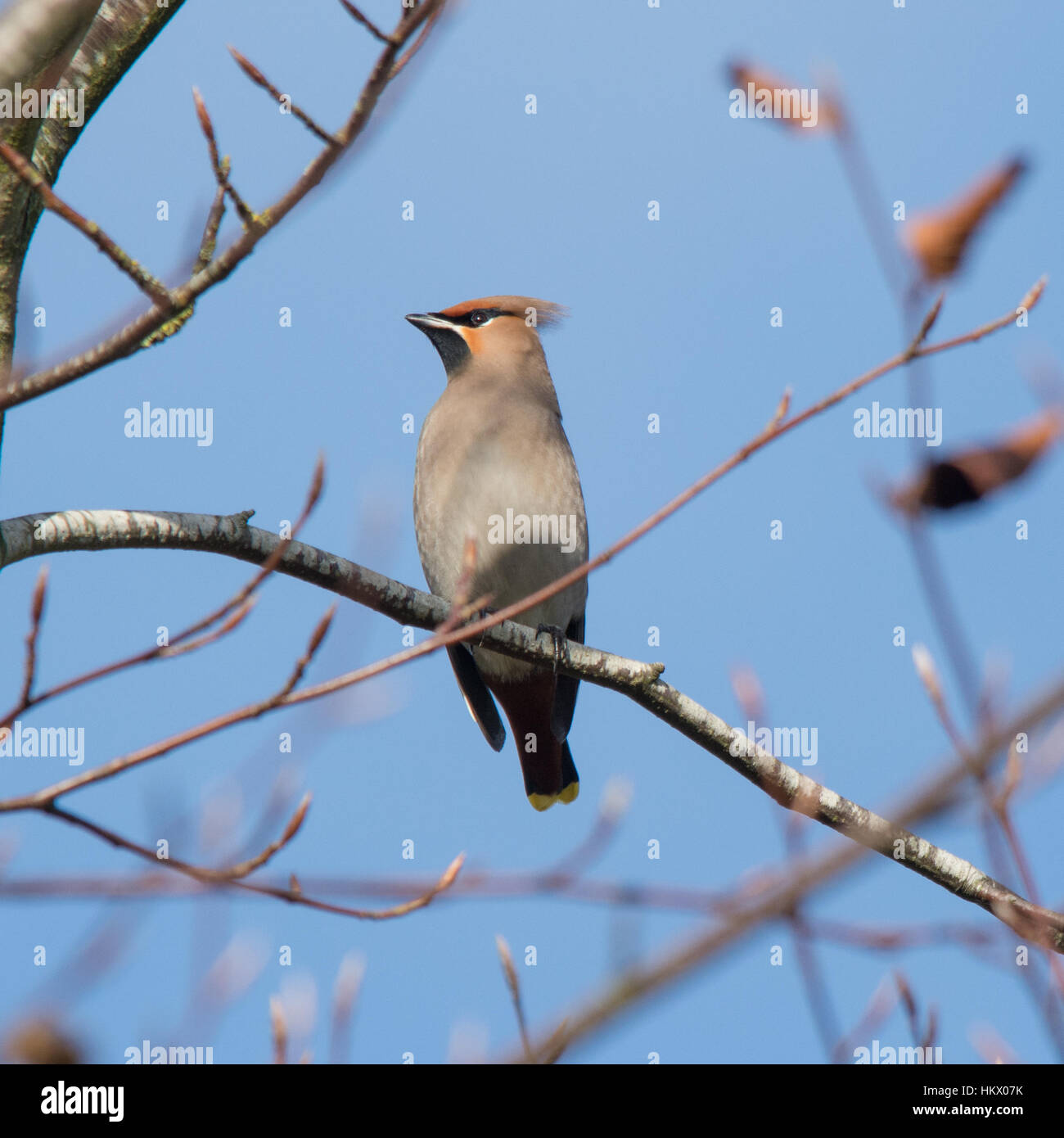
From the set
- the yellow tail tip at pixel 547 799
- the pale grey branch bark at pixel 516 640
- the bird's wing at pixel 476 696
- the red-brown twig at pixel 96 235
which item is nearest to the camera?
the red-brown twig at pixel 96 235

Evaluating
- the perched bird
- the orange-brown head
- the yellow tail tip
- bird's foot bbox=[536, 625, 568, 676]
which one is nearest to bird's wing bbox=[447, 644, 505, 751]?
the perched bird

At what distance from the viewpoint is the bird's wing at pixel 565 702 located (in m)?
5.31

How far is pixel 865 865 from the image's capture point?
66 centimetres

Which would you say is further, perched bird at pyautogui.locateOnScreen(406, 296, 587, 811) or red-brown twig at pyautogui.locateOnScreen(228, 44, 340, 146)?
perched bird at pyautogui.locateOnScreen(406, 296, 587, 811)

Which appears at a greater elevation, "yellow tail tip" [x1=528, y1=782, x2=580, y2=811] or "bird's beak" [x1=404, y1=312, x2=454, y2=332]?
"bird's beak" [x1=404, y1=312, x2=454, y2=332]

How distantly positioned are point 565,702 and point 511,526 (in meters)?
0.82

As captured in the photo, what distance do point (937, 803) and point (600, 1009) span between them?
20 cm

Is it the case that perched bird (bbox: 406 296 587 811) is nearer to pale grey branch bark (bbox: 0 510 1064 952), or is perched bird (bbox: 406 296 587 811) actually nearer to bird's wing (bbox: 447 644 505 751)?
bird's wing (bbox: 447 644 505 751)

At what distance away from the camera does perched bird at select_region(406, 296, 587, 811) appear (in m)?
4.98

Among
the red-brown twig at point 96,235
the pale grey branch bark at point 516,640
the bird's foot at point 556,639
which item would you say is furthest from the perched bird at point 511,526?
the red-brown twig at point 96,235

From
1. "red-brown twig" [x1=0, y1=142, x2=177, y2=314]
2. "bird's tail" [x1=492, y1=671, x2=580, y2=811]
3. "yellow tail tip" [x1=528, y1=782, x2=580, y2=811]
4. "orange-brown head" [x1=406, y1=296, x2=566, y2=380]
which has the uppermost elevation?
"orange-brown head" [x1=406, y1=296, x2=566, y2=380]

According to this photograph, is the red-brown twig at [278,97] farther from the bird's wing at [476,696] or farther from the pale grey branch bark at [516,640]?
the bird's wing at [476,696]
